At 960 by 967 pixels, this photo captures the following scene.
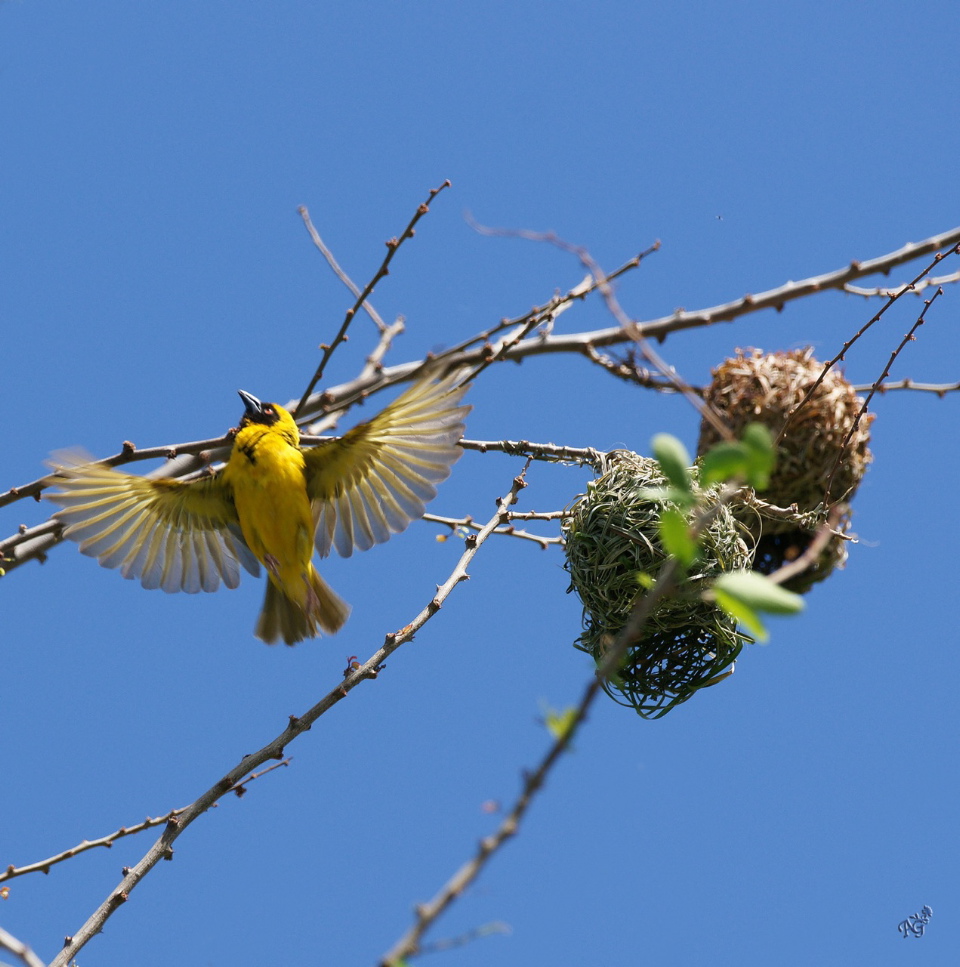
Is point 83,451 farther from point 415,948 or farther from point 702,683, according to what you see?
point 415,948

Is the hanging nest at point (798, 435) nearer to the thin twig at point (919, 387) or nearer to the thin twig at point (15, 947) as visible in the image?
the thin twig at point (919, 387)

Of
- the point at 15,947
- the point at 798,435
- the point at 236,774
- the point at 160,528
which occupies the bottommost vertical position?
the point at 15,947

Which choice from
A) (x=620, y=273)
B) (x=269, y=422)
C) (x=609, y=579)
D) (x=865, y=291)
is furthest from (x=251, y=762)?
(x=865, y=291)

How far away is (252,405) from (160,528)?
528mm

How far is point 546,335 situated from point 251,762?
151 cm

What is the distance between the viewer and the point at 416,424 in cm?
335

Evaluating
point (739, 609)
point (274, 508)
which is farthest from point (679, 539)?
point (274, 508)

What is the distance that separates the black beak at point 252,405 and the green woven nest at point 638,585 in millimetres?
1213

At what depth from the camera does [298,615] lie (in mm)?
3951

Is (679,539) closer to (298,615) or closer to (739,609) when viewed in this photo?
(739,609)

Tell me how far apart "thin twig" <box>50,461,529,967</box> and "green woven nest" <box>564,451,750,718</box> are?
0.73 m

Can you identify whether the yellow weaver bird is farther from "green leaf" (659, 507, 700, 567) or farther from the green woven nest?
"green leaf" (659, 507, 700, 567)

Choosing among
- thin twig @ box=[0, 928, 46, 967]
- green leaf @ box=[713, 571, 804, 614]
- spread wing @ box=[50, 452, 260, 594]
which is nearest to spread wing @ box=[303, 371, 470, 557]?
spread wing @ box=[50, 452, 260, 594]

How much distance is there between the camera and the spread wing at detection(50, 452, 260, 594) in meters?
3.47
